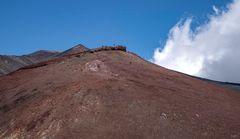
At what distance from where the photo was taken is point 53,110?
18.3 metres

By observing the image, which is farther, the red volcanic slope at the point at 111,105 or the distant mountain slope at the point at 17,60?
the distant mountain slope at the point at 17,60

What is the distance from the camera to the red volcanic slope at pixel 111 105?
1684 cm

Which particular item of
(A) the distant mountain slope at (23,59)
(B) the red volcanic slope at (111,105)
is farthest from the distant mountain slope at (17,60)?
(B) the red volcanic slope at (111,105)

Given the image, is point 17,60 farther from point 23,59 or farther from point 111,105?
point 111,105

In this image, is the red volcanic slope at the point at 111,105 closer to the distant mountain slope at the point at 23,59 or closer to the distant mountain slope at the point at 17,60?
the distant mountain slope at the point at 23,59

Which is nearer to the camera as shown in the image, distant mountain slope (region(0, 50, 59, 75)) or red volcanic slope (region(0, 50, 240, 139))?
red volcanic slope (region(0, 50, 240, 139))

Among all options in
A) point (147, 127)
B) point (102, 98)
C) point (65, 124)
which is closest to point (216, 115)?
point (147, 127)

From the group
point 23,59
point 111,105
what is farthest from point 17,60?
point 111,105

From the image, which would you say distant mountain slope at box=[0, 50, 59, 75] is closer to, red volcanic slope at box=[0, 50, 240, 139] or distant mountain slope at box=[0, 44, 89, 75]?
distant mountain slope at box=[0, 44, 89, 75]

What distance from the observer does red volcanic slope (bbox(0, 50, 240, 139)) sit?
1684 cm

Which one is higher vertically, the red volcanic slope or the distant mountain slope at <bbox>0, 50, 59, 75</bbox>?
the distant mountain slope at <bbox>0, 50, 59, 75</bbox>

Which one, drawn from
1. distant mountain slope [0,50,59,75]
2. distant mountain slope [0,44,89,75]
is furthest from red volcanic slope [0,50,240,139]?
distant mountain slope [0,50,59,75]

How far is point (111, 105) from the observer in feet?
61.0

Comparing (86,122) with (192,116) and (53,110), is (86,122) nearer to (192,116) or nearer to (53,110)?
(53,110)
